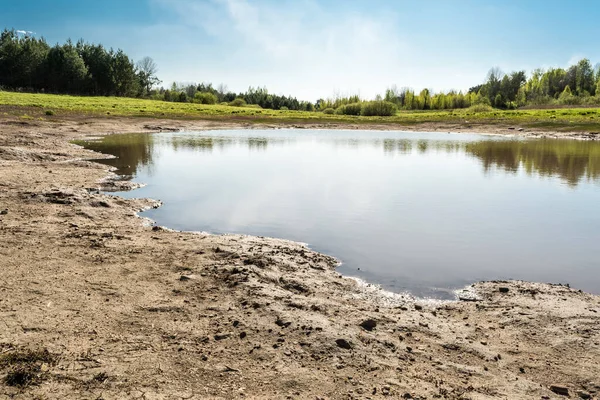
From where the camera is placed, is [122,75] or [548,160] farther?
[122,75]

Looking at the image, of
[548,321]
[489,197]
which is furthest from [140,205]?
[489,197]

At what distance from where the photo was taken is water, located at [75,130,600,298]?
328 inches

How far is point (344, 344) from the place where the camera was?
194 inches

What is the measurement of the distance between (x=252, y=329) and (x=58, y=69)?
103 m

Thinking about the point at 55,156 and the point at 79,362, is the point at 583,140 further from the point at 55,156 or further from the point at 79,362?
the point at 79,362

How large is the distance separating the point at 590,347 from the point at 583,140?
134ft

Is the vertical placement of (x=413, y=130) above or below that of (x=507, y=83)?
below

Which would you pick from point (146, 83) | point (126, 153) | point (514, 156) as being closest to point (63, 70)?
point (146, 83)

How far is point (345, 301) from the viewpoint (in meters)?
6.36

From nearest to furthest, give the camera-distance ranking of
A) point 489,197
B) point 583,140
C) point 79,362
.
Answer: point 79,362, point 489,197, point 583,140

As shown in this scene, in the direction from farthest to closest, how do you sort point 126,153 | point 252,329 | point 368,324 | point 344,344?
point 126,153 → point 368,324 → point 252,329 → point 344,344

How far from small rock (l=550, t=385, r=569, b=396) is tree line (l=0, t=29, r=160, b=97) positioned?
100672 mm

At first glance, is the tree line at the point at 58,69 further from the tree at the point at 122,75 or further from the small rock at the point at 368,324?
the small rock at the point at 368,324

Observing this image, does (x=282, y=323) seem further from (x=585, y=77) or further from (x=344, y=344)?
(x=585, y=77)
